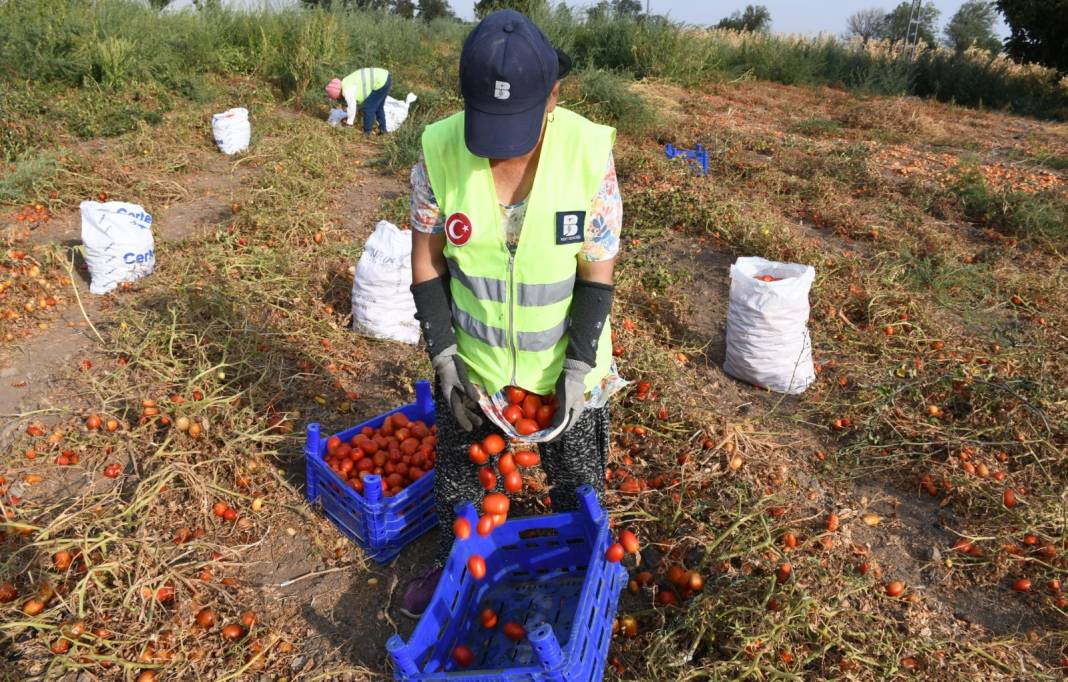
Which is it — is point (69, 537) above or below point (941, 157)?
below

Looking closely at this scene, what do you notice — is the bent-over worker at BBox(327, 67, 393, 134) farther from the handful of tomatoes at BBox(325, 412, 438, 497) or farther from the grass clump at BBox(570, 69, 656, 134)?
the handful of tomatoes at BBox(325, 412, 438, 497)

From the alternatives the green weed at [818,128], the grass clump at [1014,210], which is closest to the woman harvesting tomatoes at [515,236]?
the grass clump at [1014,210]

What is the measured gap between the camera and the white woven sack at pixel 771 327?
4039 millimetres

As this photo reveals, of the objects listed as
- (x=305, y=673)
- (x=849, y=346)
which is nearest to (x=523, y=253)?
(x=305, y=673)

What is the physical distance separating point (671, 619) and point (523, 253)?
158cm

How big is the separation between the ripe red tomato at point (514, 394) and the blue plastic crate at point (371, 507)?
2.46ft

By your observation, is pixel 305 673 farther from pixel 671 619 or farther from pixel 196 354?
pixel 196 354

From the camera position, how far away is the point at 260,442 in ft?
11.7

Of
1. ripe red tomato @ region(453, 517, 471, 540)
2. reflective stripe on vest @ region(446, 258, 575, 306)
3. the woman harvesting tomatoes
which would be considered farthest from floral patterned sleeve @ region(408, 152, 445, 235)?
ripe red tomato @ region(453, 517, 471, 540)

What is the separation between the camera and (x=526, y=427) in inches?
89.3

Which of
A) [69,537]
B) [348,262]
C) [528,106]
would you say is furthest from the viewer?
[348,262]

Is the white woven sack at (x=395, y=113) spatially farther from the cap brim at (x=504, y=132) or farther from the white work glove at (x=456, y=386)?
the cap brim at (x=504, y=132)

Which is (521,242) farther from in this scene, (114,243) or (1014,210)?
(1014,210)

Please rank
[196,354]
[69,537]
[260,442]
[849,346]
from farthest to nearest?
1. [849,346]
2. [196,354]
3. [260,442]
4. [69,537]
